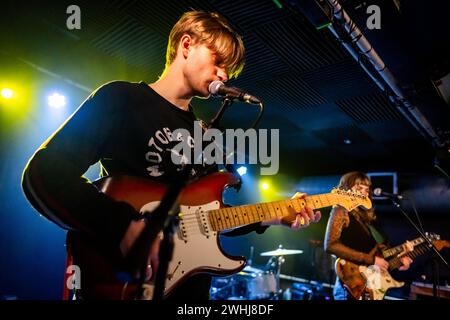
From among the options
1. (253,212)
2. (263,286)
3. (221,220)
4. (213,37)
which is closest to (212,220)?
(221,220)

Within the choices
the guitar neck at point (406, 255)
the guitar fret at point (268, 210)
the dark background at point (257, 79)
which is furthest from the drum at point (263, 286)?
the guitar fret at point (268, 210)

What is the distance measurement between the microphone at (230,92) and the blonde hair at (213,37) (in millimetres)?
274

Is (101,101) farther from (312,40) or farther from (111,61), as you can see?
(111,61)

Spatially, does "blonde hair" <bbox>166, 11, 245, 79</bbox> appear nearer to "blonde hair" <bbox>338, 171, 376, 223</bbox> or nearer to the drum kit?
"blonde hair" <bbox>338, 171, 376, 223</bbox>

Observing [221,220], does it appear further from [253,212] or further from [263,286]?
[263,286]

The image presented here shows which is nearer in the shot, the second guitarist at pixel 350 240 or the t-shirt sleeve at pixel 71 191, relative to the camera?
the t-shirt sleeve at pixel 71 191

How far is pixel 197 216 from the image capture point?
5.67ft

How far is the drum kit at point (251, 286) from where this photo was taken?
6898mm

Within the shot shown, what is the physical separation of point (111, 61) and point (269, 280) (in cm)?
587

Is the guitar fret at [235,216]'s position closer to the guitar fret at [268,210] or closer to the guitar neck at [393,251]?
the guitar fret at [268,210]

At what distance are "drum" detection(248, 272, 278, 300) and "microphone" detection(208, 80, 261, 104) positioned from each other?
19.9 ft

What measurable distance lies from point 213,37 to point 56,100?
537 centimetres

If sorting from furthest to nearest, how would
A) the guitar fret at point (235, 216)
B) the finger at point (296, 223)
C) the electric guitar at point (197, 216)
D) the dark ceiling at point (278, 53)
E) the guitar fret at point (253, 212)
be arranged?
1. the dark ceiling at point (278, 53)
2. the finger at point (296, 223)
3. the guitar fret at point (253, 212)
4. the guitar fret at point (235, 216)
5. the electric guitar at point (197, 216)

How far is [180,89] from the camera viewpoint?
2.06 meters
